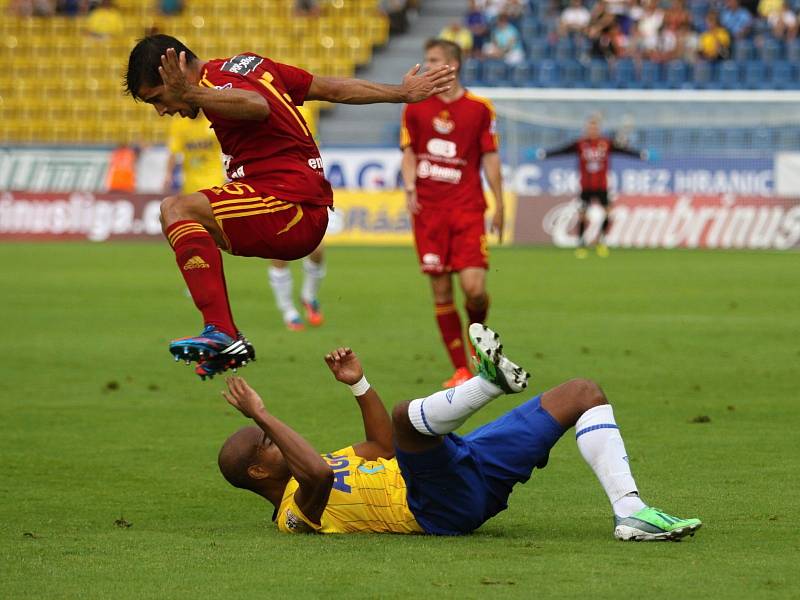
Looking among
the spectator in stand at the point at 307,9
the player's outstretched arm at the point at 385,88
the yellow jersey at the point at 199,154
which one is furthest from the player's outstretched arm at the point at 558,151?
the player's outstretched arm at the point at 385,88

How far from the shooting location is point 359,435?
9008mm

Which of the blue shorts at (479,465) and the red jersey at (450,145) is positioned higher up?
the red jersey at (450,145)

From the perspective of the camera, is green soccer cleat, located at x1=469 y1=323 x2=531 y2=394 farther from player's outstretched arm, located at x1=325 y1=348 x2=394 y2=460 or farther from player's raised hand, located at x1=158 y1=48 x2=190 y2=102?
player's raised hand, located at x1=158 y1=48 x2=190 y2=102

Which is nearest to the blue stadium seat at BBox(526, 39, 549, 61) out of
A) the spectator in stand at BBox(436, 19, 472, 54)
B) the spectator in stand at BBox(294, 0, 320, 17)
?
the spectator in stand at BBox(436, 19, 472, 54)

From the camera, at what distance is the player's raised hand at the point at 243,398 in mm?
5947

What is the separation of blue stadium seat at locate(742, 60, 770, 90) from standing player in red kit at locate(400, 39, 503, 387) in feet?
66.2

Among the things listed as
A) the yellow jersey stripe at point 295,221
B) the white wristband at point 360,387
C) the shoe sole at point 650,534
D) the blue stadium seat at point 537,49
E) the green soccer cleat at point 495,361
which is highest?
the yellow jersey stripe at point 295,221

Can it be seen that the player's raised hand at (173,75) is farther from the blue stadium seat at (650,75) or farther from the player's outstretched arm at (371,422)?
the blue stadium seat at (650,75)

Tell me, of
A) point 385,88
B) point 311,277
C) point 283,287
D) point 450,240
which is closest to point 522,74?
point 311,277

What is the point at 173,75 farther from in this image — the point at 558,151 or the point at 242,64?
the point at 558,151

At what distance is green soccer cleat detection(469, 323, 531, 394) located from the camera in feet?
18.8

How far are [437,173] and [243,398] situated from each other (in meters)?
5.86

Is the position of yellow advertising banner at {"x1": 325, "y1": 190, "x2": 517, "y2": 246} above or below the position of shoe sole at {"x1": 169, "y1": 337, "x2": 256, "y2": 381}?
below

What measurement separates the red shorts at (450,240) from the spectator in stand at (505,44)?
21.1 metres
